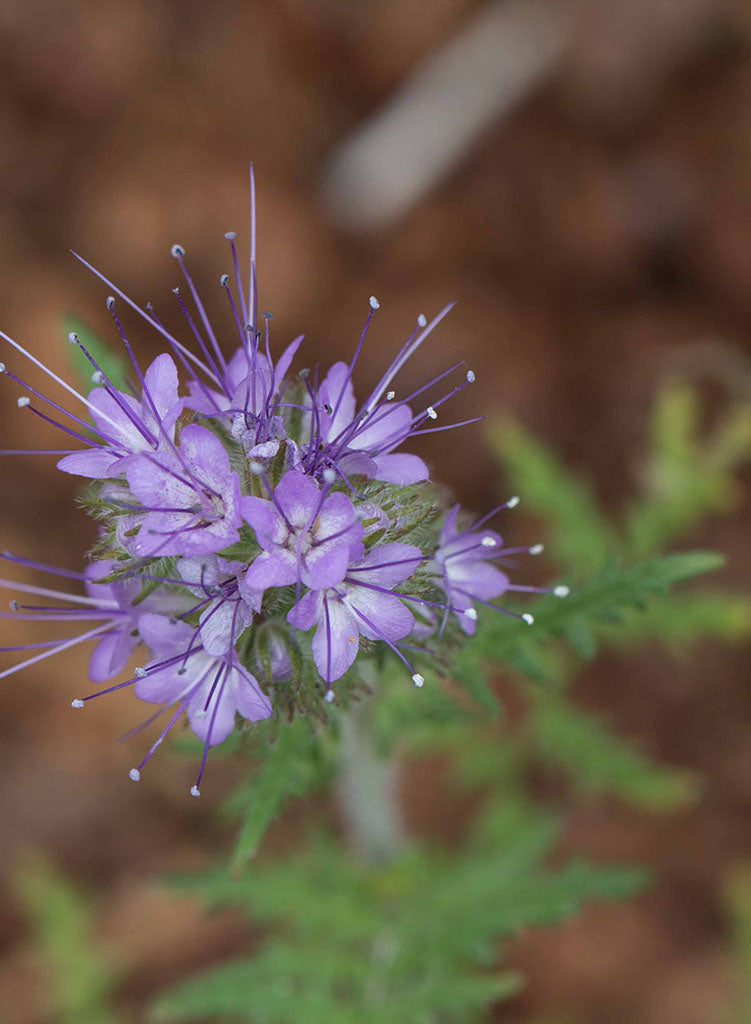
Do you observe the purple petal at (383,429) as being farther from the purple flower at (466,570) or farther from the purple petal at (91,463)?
the purple petal at (91,463)

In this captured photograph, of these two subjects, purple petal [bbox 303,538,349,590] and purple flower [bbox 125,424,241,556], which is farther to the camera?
purple flower [bbox 125,424,241,556]

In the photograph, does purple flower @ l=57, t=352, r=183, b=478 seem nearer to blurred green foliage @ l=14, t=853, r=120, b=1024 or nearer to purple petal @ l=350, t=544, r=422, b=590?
purple petal @ l=350, t=544, r=422, b=590

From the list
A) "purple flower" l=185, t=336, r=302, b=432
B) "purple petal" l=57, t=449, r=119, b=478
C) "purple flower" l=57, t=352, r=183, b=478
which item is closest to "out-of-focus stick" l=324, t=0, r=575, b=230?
"purple flower" l=185, t=336, r=302, b=432

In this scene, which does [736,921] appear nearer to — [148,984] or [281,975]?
[281,975]

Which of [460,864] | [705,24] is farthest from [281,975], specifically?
[705,24]

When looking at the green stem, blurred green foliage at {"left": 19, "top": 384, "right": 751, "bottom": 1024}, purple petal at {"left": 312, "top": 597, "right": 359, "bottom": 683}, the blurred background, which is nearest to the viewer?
purple petal at {"left": 312, "top": 597, "right": 359, "bottom": 683}

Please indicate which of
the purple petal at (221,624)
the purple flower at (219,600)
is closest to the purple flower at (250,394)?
the purple flower at (219,600)
